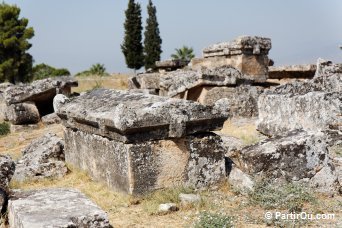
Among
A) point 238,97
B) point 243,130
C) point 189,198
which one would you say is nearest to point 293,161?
point 189,198

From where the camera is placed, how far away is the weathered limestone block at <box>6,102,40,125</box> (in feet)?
49.2

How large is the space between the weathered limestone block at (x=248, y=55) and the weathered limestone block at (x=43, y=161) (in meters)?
7.42

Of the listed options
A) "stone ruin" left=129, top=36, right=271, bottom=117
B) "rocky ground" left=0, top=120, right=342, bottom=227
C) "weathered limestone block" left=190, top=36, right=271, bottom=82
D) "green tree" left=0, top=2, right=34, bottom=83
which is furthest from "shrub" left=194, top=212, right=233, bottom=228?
"green tree" left=0, top=2, right=34, bottom=83

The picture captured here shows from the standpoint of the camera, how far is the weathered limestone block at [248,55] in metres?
14.8

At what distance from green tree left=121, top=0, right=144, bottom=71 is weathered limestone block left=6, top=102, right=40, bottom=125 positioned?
23954mm

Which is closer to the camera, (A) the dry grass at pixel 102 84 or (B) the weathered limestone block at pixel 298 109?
(B) the weathered limestone block at pixel 298 109

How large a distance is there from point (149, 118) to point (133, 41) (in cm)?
3372

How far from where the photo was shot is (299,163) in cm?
600

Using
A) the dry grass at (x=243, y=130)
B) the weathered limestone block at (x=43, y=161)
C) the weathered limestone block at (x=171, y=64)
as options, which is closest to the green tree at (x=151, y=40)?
the weathered limestone block at (x=171, y=64)

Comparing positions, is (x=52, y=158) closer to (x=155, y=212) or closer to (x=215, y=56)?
(x=155, y=212)

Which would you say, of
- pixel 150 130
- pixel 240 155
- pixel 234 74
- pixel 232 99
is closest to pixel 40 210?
pixel 150 130

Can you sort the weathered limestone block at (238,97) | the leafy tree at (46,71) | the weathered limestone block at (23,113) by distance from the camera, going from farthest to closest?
1. the leafy tree at (46,71)
2. the weathered limestone block at (23,113)
3. the weathered limestone block at (238,97)

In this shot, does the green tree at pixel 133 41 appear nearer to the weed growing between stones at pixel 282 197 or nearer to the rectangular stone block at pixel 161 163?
the rectangular stone block at pixel 161 163

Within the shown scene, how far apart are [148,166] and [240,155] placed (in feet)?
4.58
